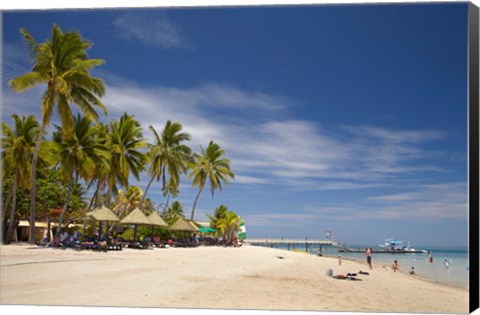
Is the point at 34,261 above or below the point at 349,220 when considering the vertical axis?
below

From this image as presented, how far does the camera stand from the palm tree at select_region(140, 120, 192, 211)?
2684 cm

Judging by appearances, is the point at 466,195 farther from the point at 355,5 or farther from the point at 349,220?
the point at 349,220

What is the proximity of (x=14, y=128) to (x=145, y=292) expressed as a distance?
1087 cm

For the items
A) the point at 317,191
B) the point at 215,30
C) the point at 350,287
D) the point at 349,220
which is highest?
the point at 215,30

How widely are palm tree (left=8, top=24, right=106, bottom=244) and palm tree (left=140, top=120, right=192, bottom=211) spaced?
11665 mm

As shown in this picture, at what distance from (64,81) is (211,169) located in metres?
18.8

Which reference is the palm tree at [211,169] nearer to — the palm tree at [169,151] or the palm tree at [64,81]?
the palm tree at [169,151]

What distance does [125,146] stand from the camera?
2197cm

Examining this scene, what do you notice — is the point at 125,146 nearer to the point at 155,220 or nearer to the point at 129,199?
the point at 155,220

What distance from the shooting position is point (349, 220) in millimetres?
15500

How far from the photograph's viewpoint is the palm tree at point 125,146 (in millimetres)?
21578

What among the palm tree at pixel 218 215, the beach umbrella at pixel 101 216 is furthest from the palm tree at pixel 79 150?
the palm tree at pixel 218 215

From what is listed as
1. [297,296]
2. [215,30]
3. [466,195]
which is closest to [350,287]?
[297,296]

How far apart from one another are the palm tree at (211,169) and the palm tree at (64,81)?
16700 millimetres
